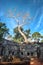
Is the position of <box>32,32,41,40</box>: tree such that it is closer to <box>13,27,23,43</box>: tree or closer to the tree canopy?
<box>13,27,23,43</box>: tree

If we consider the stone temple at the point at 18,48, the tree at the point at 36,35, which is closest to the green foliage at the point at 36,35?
the tree at the point at 36,35

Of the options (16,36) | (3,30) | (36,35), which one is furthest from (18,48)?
(3,30)

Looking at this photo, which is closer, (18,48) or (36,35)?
(36,35)

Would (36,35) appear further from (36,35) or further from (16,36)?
(16,36)

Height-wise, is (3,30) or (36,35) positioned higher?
(3,30)

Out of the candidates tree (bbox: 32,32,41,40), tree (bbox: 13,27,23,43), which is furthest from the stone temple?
tree (bbox: 32,32,41,40)

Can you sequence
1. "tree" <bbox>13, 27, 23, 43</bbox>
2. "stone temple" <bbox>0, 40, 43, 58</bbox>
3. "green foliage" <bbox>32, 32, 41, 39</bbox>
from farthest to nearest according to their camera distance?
"tree" <bbox>13, 27, 23, 43</bbox>, "stone temple" <bbox>0, 40, 43, 58</bbox>, "green foliage" <bbox>32, 32, 41, 39</bbox>

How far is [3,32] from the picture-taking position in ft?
29.4

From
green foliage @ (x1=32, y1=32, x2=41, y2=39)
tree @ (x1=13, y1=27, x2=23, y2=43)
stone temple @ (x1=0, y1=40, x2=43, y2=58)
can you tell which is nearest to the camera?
green foliage @ (x1=32, y1=32, x2=41, y2=39)

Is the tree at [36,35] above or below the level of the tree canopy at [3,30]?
below

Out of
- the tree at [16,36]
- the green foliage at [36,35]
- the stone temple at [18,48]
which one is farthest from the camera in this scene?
the tree at [16,36]

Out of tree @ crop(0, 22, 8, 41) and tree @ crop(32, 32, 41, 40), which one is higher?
tree @ crop(0, 22, 8, 41)

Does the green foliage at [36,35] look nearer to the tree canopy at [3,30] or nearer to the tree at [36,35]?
the tree at [36,35]

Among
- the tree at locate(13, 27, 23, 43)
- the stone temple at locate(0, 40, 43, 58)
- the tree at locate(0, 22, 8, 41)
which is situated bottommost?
the stone temple at locate(0, 40, 43, 58)
